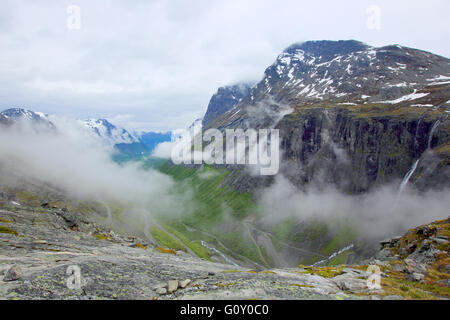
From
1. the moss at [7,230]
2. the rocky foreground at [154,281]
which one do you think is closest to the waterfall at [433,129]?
the rocky foreground at [154,281]

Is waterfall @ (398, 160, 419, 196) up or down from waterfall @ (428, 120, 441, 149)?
down

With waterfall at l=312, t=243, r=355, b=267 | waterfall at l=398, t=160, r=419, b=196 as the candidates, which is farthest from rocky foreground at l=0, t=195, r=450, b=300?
waterfall at l=398, t=160, r=419, b=196

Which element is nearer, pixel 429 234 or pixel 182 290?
A: pixel 182 290

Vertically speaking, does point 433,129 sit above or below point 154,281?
above

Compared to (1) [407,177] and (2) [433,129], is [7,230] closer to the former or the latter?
(1) [407,177]

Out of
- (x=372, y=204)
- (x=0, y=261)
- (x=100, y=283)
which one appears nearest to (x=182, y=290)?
(x=100, y=283)

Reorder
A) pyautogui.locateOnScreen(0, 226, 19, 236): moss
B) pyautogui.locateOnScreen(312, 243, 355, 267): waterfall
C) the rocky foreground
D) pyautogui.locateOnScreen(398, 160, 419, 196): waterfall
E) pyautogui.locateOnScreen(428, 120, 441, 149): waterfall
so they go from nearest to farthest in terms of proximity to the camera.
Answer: the rocky foreground < pyautogui.locateOnScreen(0, 226, 19, 236): moss < pyautogui.locateOnScreen(428, 120, 441, 149): waterfall < pyautogui.locateOnScreen(398, 160, 419, 196): waterfall < pyautogui.locateOnScreen(312, 243, 355, 267): waterfall

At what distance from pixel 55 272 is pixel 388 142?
218277mm

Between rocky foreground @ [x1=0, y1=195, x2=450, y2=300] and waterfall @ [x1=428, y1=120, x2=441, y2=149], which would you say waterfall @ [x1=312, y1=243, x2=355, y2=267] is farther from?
rocky foreground @ [x1=0, y1=195, x2=450, y2=300]

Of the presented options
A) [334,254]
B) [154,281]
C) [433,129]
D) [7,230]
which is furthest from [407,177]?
[7,230]

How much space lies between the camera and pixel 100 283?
2192cm

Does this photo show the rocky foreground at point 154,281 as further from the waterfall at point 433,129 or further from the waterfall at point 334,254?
the waterfall at point 433,129

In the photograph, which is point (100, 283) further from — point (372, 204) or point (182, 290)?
point (372, 204)
